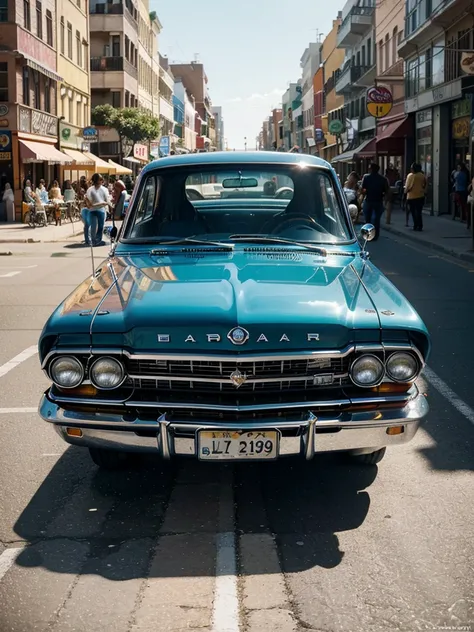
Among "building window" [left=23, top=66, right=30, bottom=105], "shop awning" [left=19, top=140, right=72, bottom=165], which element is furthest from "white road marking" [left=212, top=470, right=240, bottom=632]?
"building window" [left=23, top=66, right=30, bottom=105]

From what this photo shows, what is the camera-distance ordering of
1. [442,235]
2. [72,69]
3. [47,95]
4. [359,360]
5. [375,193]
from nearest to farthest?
[359,360], [375,193], [442,235], [47,95], [72,69]

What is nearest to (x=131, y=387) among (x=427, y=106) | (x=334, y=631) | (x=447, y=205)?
(x=334, y=631)

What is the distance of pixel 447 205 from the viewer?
3388 cm

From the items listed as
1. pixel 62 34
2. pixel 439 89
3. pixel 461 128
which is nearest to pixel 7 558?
pixel 461 128

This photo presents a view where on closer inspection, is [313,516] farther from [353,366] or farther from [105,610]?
[105,610]

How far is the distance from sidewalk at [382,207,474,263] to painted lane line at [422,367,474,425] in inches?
424

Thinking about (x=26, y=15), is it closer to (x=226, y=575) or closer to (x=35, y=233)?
(x=35, y=233)

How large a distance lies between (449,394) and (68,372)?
3800 millimetres

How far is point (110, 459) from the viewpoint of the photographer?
5.46 meters

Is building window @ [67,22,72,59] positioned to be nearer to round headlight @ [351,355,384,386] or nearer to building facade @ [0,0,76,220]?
building facade @ [0,0,76,220]

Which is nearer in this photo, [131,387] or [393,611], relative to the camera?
[393,611]

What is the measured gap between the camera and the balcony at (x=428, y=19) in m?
30.2

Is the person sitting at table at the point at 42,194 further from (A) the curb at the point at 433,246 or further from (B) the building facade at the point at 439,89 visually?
(B) the building facade at the point at 439,89

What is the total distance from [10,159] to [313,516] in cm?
3279
